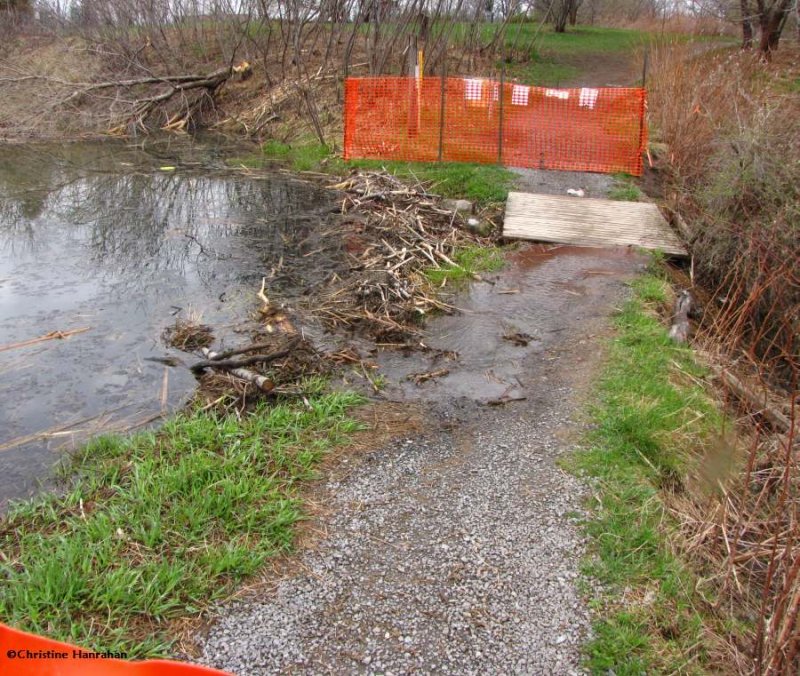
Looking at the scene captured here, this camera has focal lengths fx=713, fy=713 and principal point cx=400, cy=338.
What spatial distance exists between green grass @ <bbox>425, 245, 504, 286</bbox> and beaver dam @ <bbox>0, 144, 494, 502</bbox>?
12cm

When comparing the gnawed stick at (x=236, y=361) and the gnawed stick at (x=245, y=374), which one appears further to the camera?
the gnawed stick at (x=236, y=361)

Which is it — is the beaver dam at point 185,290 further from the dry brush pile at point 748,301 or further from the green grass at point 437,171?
the dry brush pile at point 748,301

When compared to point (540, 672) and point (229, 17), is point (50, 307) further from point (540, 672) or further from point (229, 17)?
point (229, 17)

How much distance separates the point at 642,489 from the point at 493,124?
991 cm

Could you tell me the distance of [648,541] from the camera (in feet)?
12.2

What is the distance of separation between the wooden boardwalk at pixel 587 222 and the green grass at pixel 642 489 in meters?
2.42

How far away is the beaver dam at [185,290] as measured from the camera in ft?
17.4

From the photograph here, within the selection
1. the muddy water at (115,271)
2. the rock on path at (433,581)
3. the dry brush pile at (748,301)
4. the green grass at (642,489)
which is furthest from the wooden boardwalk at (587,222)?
the rock on path at (433,581)

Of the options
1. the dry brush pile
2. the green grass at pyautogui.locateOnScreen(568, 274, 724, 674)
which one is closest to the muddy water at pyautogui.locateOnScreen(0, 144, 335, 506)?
the green grass at pyautogui.locateOnScreen(568, 274, 724, 674)

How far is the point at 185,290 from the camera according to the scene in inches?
295

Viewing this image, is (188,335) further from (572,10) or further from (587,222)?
(572,10)

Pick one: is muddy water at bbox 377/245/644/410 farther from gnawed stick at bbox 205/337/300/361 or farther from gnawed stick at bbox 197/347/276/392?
gnawed stick at bbox 197/347/276/392

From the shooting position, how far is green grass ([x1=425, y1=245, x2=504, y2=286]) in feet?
25.2

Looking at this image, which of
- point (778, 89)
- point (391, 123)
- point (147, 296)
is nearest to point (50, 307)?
point (147, 296)
